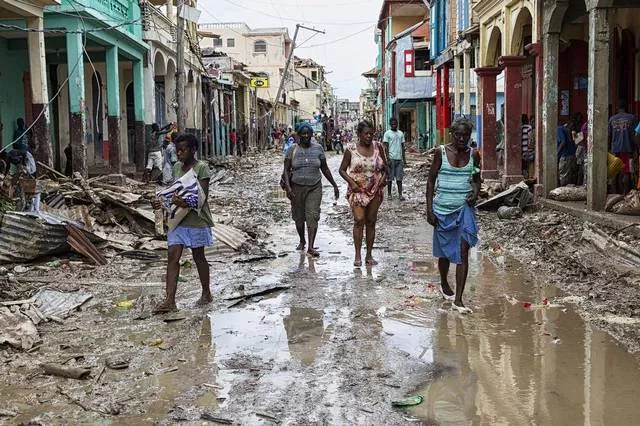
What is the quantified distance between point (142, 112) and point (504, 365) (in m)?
17.7

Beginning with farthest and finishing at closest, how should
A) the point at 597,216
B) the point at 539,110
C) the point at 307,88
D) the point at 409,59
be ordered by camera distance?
the point at 307,88 < the point at 409,59 < the point at 539,110 < the point at 597,216

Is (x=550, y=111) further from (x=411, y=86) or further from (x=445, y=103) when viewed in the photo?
(x=411, y=86)

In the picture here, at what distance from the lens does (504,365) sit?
476cm

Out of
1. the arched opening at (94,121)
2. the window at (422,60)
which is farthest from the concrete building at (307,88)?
the arched opening at (94,121)

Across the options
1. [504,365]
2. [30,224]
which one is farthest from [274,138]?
[504,365]

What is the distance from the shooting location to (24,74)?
64.1ft

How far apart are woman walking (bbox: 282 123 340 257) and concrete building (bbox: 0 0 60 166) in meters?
6.45

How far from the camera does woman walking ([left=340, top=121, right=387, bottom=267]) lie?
8.34 metres

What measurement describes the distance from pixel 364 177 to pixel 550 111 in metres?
5.58

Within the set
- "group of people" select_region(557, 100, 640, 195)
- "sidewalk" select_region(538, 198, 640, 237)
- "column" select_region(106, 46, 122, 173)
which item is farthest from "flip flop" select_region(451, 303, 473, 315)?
"column" select_region(106, 46, 122, 173)

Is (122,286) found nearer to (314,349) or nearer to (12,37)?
(314,349)

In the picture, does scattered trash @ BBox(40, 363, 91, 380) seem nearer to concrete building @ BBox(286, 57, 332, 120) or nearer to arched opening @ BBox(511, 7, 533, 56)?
arched opening @ BBox(511, 7, 533, 56)

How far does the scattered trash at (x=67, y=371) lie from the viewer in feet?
15.0

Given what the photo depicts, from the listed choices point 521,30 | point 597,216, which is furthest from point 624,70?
point 597,216
